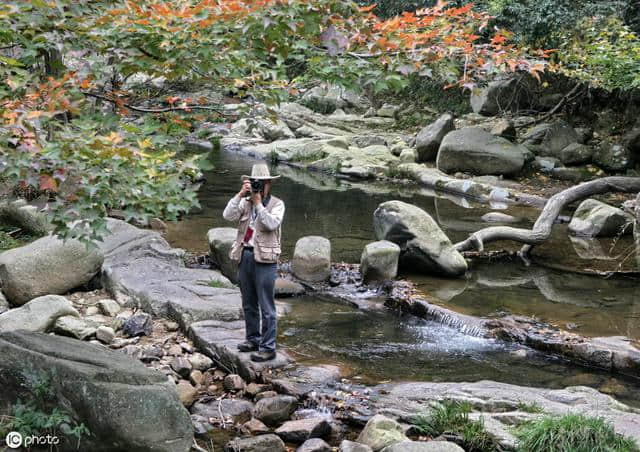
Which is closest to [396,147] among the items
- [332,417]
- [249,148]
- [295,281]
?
[249,148]

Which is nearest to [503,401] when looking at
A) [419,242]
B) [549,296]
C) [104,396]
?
[104,396]

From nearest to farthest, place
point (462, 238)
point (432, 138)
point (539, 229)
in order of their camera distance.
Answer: point (539, 229), point (462, 238), point (432, 138)

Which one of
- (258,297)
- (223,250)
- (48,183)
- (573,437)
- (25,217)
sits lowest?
(223,250)

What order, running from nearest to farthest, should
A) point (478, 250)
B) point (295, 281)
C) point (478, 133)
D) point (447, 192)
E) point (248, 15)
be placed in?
point (248, 15), point (295, 281), point (478, 250), point (447, 192), point (478, 133)

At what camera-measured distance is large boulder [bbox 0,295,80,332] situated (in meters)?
6.76

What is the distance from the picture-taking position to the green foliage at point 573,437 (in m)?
4.70

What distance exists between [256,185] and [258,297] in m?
1.10

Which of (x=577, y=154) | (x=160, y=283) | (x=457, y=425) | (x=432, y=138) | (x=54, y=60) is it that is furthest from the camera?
(x=432, y=138)

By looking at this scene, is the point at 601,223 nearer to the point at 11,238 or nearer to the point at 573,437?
the point at 573,437

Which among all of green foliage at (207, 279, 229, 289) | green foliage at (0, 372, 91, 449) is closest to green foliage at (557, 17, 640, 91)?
green foliage at (207, 279, 229, 289)

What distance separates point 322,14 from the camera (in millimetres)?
4023

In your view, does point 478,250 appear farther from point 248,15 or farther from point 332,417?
point 248,15

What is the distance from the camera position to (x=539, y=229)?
40.9ft

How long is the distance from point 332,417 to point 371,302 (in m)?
4.11
